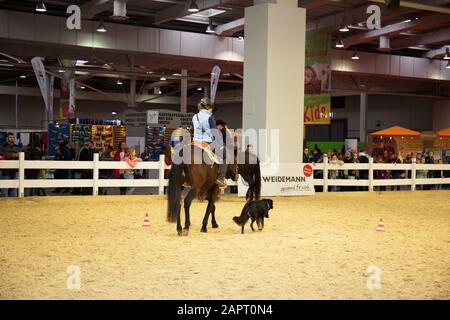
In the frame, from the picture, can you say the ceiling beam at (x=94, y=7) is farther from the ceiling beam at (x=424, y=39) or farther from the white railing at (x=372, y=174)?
the ceiling beam at (x=424, y=39)

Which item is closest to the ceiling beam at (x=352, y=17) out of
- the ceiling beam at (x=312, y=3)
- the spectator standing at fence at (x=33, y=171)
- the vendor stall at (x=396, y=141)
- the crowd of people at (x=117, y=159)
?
the ceiling beam at (x=312, y=3)

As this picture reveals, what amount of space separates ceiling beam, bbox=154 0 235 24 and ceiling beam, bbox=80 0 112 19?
2.54m

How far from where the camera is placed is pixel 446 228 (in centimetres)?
1107

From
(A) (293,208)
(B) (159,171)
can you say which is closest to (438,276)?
(A) (293,208)

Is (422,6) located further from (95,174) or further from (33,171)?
(33,171)

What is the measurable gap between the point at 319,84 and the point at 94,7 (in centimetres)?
811

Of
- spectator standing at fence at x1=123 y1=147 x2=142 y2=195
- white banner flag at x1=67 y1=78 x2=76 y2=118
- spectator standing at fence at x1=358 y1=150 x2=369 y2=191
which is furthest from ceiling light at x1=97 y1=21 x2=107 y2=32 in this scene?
spectator standing at fence at x1=358 y1=150 x2=369 y2=191

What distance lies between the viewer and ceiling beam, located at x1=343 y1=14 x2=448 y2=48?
2195 cm

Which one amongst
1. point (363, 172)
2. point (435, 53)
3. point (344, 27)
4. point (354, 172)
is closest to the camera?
point (354, 172)

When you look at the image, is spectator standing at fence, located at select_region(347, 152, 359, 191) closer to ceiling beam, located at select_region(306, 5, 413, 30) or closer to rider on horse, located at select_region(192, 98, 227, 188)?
ceiling beam, located at select_region(306, 5, 413, 30)

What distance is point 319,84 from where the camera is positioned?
19375 mm

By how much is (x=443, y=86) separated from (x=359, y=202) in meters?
24.5

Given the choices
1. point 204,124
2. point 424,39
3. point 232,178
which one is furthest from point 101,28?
point 424,39

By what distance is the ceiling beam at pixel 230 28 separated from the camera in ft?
75.6
